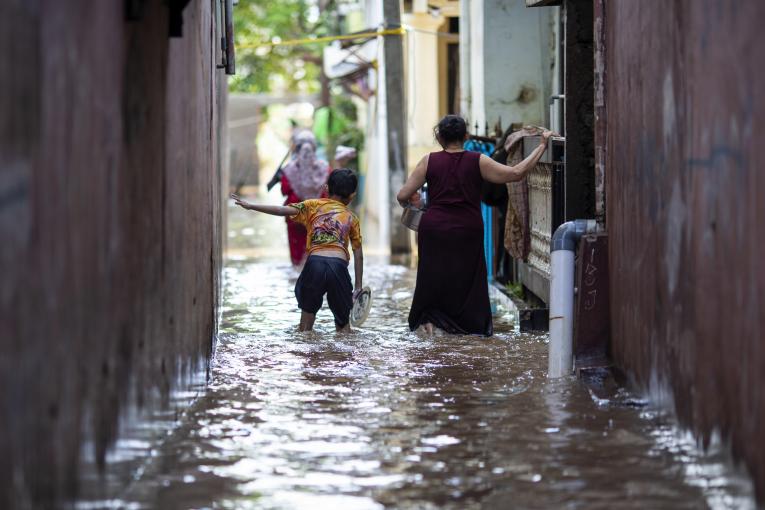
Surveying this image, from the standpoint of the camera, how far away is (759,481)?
389cm

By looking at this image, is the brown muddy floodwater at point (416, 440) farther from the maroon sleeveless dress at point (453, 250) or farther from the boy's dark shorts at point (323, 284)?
the boy's dark shorts at point (323, 284)

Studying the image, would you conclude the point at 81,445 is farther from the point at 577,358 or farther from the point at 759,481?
the point at 577,358

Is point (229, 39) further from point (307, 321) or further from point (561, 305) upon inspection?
point (561, 305)

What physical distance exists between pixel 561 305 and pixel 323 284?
8.14 feet

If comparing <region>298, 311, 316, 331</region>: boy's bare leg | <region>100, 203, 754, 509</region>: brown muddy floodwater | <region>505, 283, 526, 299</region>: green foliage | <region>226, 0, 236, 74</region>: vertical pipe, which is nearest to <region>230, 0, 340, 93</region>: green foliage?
<region>505, 283, 526, 299</region>: green foliage

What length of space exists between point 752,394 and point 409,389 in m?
3.06

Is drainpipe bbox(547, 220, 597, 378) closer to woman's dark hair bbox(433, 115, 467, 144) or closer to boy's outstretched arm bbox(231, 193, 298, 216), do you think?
woman's dark hair bbox(433, 115, 467, 144)

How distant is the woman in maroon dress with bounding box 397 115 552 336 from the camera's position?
8.83m

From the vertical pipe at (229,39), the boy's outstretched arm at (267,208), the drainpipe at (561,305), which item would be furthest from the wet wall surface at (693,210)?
the vertical pipe at (229,39)

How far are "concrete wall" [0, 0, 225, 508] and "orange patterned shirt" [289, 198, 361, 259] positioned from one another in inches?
127

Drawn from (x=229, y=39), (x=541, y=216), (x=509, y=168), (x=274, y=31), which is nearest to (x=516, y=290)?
(x=541, y=216)

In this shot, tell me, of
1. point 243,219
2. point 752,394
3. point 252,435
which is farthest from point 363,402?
point 243,219

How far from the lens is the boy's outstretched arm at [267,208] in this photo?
8.28 meters

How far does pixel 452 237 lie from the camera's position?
29.1 feet
